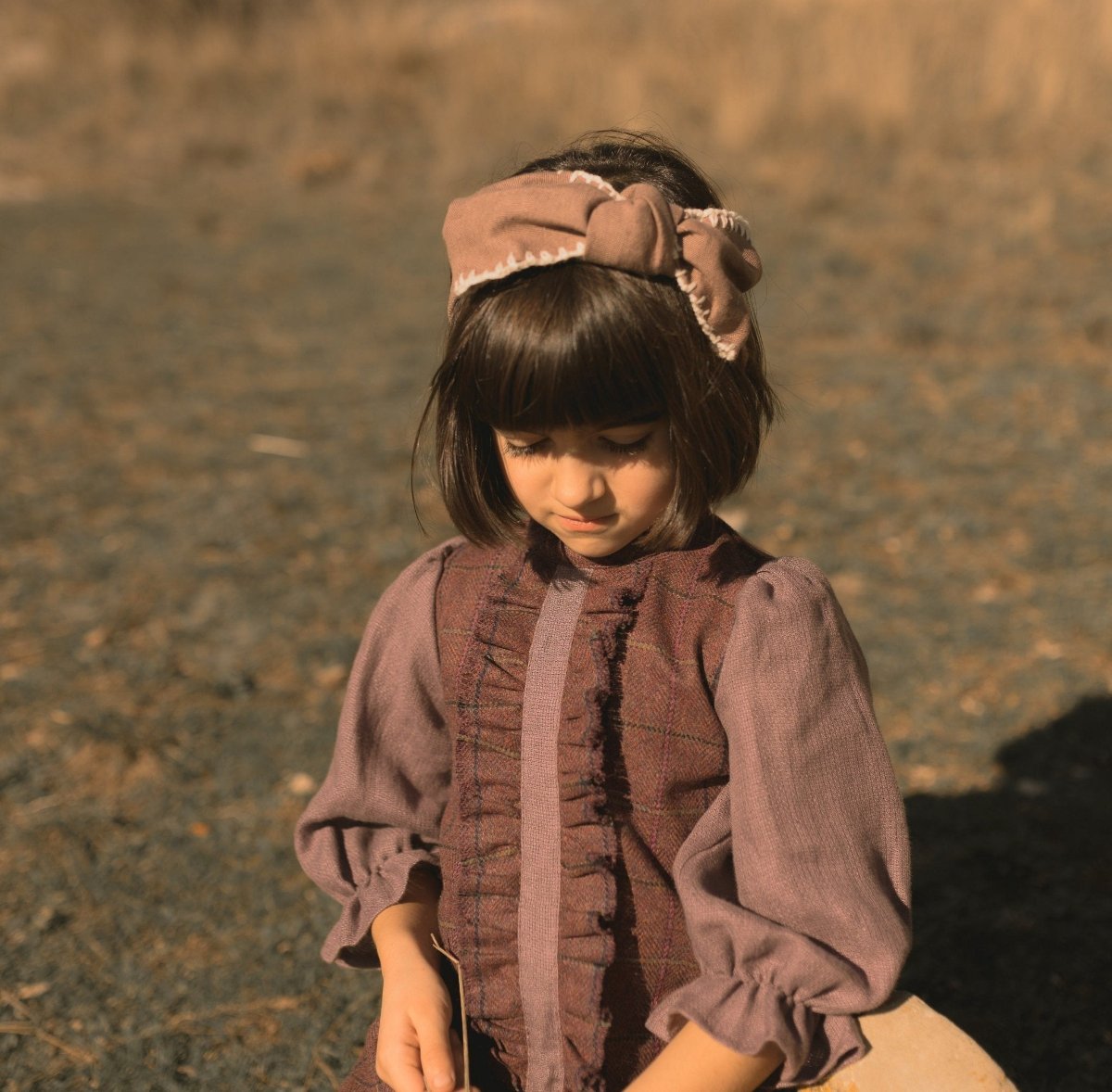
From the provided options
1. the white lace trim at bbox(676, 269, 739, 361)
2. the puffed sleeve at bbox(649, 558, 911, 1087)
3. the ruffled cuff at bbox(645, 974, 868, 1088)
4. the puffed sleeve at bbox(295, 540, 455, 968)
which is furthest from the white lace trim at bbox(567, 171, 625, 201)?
the ruffled cuff at bbox(645, 974, 868, 1088)

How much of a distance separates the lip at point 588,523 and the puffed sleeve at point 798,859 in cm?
18

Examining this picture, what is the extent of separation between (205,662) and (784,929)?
256 cm

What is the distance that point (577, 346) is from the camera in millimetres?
1465

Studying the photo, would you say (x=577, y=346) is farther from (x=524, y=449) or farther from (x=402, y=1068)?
(x=402, y=1068)

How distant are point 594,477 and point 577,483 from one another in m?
0.03

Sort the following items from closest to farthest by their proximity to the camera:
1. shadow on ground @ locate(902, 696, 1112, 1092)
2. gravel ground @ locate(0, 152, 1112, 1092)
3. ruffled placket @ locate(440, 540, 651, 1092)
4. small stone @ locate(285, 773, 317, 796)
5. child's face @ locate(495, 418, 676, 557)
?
child's face @ locate(495, 418, 676, 557) → ruffled placket @ locate(440, 540, 651, 1092) → shadow on ground @ locate(902, 696, 1112, 1092) → gravel ground @ locate(0, 152, 1112, 1092) → small stone @ locate(285, 773, 317, 796)

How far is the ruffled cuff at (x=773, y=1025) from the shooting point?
1503mm

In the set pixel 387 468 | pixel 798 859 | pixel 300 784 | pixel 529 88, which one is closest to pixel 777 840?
pixel 798 859

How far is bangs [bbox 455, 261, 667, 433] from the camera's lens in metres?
1.47

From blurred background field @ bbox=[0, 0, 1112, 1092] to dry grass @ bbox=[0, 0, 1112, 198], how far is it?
0.06 meters

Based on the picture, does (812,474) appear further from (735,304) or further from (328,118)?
(328,118)

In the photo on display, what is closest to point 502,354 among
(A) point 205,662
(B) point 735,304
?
(B) point 735,304

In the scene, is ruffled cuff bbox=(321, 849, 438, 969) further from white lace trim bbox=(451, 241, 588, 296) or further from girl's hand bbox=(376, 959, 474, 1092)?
white lace trim bbox=(451, 241, 588, 296)

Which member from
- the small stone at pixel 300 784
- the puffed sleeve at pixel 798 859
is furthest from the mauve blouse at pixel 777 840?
the small stone at pixel 300 784
